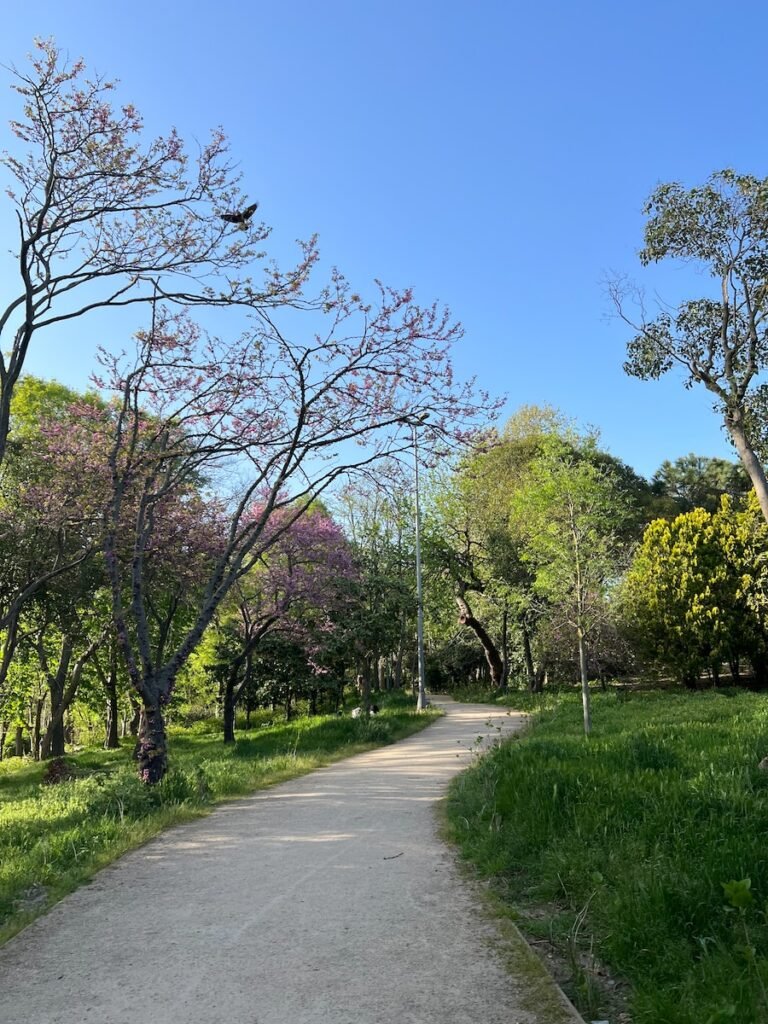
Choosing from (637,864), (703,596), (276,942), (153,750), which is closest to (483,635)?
(703,596)

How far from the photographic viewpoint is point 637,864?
4301 millimetres

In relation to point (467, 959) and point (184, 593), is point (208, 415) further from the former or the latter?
point (467, 959)

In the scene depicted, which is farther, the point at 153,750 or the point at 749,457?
the point at 749,457

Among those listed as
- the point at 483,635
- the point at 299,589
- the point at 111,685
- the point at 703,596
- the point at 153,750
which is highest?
the point at 299,589

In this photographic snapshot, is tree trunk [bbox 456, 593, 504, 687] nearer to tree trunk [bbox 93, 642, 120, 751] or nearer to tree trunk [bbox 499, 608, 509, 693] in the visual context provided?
tree trunk [bbox 499, 608, 509, 693]

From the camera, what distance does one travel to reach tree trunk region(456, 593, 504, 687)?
98.4 feet

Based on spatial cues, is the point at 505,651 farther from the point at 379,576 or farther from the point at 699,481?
the point at 699,481

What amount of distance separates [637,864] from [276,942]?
7.20ft

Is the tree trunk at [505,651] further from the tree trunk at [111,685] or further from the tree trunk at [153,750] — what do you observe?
the tree trunk at [153,750]

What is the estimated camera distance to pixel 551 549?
46.6ft

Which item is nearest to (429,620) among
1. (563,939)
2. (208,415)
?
(208,415)

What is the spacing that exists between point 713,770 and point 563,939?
2.81 meters

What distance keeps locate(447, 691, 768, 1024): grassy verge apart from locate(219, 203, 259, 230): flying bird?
6459mm

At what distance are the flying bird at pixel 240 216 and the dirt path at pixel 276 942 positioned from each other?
640 cm
